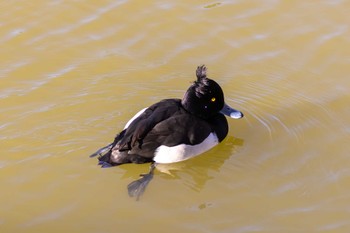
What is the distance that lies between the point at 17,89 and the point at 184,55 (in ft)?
6.39

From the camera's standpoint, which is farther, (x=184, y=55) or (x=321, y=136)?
(x=184, y=55)

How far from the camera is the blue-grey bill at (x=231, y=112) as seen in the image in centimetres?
631

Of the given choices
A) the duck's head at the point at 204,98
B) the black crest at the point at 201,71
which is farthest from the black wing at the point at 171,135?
the black crest at the point at 201,71

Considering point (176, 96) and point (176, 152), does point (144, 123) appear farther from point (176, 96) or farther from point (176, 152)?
point (176, 96)

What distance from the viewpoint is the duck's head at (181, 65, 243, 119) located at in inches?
244

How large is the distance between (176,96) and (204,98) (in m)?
0.71

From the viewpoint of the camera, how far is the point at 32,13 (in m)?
8.25

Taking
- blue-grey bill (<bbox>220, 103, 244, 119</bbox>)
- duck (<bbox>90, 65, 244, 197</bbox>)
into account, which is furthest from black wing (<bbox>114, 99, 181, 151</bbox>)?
blue-grey bill (<bbox>220, 103, 244, 119</bbox>)

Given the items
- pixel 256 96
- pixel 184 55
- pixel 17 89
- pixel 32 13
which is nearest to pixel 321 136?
pixel 256 96

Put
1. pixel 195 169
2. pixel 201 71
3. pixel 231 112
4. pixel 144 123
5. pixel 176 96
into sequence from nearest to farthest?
pixel 144 123, pixel 195 169, pixel 201 71, pixel 231 112, pixel 176 96

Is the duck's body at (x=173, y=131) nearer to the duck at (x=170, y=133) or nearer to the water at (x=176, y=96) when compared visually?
the duck at (x=170, y=133)

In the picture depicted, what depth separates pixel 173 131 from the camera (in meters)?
5.99

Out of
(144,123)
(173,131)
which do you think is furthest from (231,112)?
(144,123)

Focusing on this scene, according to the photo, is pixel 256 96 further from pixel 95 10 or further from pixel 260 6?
pixel 95 10
